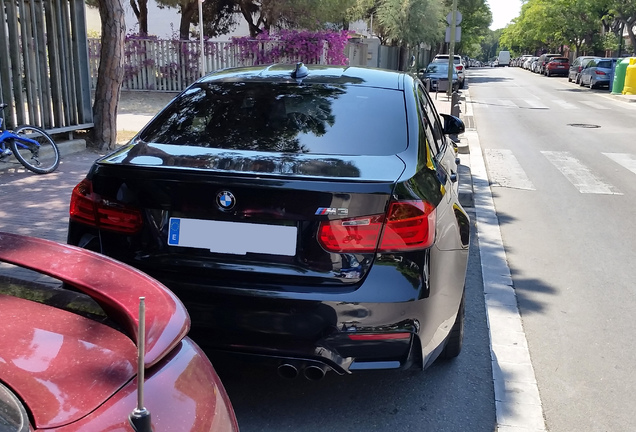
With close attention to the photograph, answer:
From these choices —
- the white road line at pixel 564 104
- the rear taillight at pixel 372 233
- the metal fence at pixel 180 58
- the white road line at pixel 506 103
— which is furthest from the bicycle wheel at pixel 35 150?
the white road line at pixel 564 104

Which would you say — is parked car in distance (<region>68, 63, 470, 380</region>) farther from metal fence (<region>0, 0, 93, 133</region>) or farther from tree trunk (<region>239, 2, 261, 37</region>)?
tree trunk (<region>239, 2, 261, 37</region>)

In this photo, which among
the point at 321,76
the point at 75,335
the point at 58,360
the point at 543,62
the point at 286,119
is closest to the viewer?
the point at 58,360

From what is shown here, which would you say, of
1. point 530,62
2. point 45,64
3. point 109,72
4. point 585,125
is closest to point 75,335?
point 45,64

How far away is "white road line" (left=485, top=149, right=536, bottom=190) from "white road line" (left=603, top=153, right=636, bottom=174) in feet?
5.83

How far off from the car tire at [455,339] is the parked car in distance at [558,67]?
53.5 meters

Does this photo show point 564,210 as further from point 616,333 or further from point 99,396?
point 99,396

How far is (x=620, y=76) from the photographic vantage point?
97.7ft

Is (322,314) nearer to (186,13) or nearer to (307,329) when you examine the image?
(307,329)

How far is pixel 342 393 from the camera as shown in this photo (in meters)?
3.47

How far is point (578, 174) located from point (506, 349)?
6.85 m

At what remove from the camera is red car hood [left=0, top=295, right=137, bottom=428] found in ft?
4.49

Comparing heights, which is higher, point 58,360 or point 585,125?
point 58,360

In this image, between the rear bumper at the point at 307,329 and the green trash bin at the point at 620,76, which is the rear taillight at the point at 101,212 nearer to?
the rear bumper at the point at 307,329

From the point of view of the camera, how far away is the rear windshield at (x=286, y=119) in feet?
11.0
